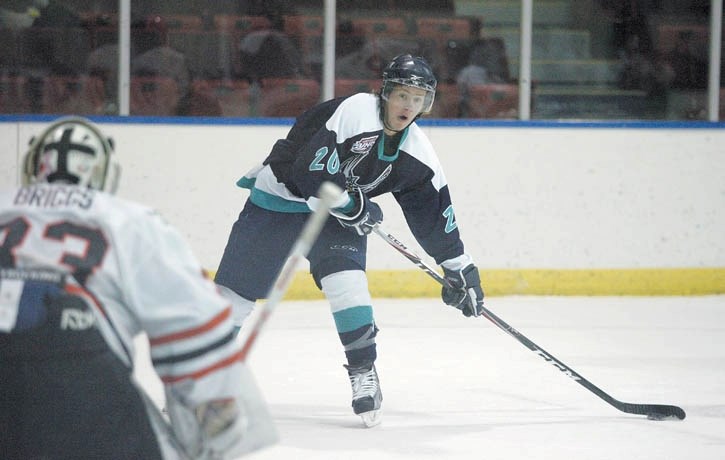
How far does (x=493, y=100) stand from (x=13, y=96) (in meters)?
2.20

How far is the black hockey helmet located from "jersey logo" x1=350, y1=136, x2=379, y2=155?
0.11m

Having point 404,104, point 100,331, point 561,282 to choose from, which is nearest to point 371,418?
point 404,104

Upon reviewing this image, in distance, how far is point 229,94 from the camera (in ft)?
Result: 19.1

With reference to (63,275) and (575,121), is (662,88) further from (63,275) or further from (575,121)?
(63,275)

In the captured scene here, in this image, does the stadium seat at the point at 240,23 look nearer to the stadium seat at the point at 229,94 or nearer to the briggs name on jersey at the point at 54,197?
the stadium seat at the point at 229,94

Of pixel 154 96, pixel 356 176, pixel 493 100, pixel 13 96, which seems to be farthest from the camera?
pixel 493 100

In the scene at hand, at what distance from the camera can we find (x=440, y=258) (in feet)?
11.0

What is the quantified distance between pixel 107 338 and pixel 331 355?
290cm

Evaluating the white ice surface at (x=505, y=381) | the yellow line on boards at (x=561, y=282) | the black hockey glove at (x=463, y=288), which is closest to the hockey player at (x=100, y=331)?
the white ice surface at (x=505, y=381)

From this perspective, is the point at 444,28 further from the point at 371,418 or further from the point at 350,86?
the point at 371,418

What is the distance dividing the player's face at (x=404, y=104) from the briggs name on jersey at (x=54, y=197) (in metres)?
1.79

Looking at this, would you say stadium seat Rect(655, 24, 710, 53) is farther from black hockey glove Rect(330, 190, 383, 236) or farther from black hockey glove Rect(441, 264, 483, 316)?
black hockey glove Rect(330, 190, 383, 236)

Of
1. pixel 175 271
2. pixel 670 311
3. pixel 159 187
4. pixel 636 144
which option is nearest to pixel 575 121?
pixel 636 144

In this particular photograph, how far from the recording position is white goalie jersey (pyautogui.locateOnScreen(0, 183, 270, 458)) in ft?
4.56
